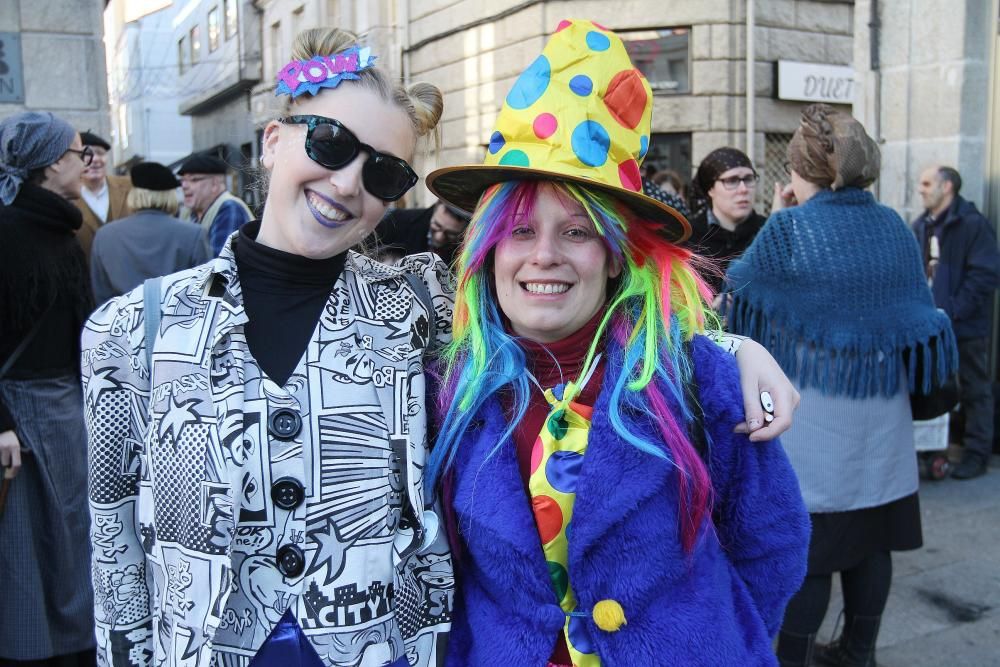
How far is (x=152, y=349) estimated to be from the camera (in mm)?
1508

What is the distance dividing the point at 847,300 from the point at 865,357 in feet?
0.65

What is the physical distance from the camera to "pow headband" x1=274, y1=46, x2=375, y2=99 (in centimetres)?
156

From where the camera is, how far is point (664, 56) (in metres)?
11.7

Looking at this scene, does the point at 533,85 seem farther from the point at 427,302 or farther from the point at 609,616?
the point at 609,616

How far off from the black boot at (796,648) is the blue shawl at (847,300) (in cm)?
84

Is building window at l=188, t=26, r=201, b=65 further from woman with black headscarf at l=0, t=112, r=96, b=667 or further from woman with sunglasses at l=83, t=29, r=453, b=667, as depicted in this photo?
woman with sunglasses at l=83, t=29, r=453, b=667

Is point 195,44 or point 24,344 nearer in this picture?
point 24,344

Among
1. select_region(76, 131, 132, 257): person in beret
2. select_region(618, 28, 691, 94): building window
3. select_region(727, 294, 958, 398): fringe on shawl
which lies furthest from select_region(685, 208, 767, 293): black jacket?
select_region(618, 28, 691, 94): building window

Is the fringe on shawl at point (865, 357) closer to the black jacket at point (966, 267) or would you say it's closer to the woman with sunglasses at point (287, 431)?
the woman with sunglasses at point (287, 431)

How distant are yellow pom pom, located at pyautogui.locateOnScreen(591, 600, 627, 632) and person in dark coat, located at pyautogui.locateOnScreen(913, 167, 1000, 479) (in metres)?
4.55

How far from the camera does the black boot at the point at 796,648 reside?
2.94 meters

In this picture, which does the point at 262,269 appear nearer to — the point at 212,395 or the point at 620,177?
the point at 212,395

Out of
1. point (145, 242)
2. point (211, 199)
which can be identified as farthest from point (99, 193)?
point (145, 242)

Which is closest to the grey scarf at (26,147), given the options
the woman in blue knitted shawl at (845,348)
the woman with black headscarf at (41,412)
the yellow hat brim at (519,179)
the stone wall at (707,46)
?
the woman with black headscarf at (41,412)
